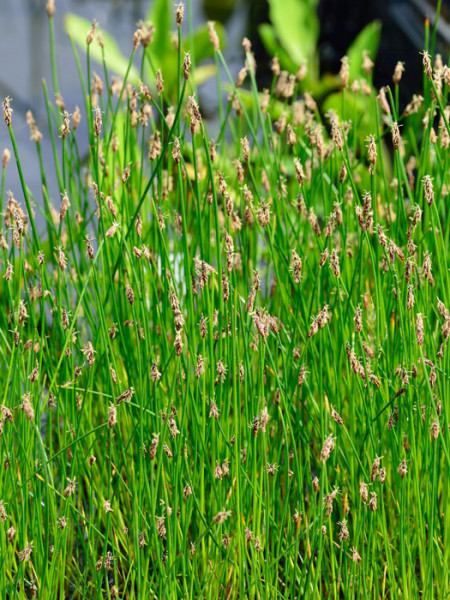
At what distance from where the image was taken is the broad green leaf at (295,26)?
328 centimetres

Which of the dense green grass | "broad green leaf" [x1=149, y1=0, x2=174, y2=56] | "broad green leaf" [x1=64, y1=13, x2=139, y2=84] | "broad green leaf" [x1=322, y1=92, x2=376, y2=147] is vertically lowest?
the dense green grass

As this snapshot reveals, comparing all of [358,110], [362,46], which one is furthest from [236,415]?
[362,46]

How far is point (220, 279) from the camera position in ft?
3.77

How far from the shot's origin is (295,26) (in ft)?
10.9

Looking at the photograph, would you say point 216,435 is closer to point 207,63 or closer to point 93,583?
point 93,583

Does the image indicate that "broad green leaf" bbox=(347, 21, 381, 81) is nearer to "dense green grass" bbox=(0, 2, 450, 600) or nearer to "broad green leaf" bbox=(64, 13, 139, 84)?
"broad green leaf" bbox=(64, 13, 139, 84)

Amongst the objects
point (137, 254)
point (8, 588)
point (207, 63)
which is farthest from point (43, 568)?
point (207, 63)

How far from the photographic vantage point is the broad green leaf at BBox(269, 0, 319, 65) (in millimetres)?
3277

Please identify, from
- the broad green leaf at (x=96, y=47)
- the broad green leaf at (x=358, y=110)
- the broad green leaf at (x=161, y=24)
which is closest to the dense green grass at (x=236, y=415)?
the broad green leaf at (x=358, y=110)

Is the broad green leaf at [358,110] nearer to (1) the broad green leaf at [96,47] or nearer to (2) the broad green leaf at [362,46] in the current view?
(2) the broad green leaf at [362,46]

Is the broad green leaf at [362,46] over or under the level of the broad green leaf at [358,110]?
over

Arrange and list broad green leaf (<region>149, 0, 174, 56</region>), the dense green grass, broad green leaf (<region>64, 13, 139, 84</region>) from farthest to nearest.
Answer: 1. broad green leaf (<region>149, 0, 174, 56</region>)
2. broad green leaf (<region>64, 13, 139, 84</region>)
3. the dense green grass

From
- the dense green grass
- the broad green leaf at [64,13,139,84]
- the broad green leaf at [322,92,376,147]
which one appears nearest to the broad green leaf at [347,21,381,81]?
the broad green leaf at [322,92,376,147]

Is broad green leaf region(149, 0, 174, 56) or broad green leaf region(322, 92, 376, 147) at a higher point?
broad green leaf region(149, 0, 174, 56)
